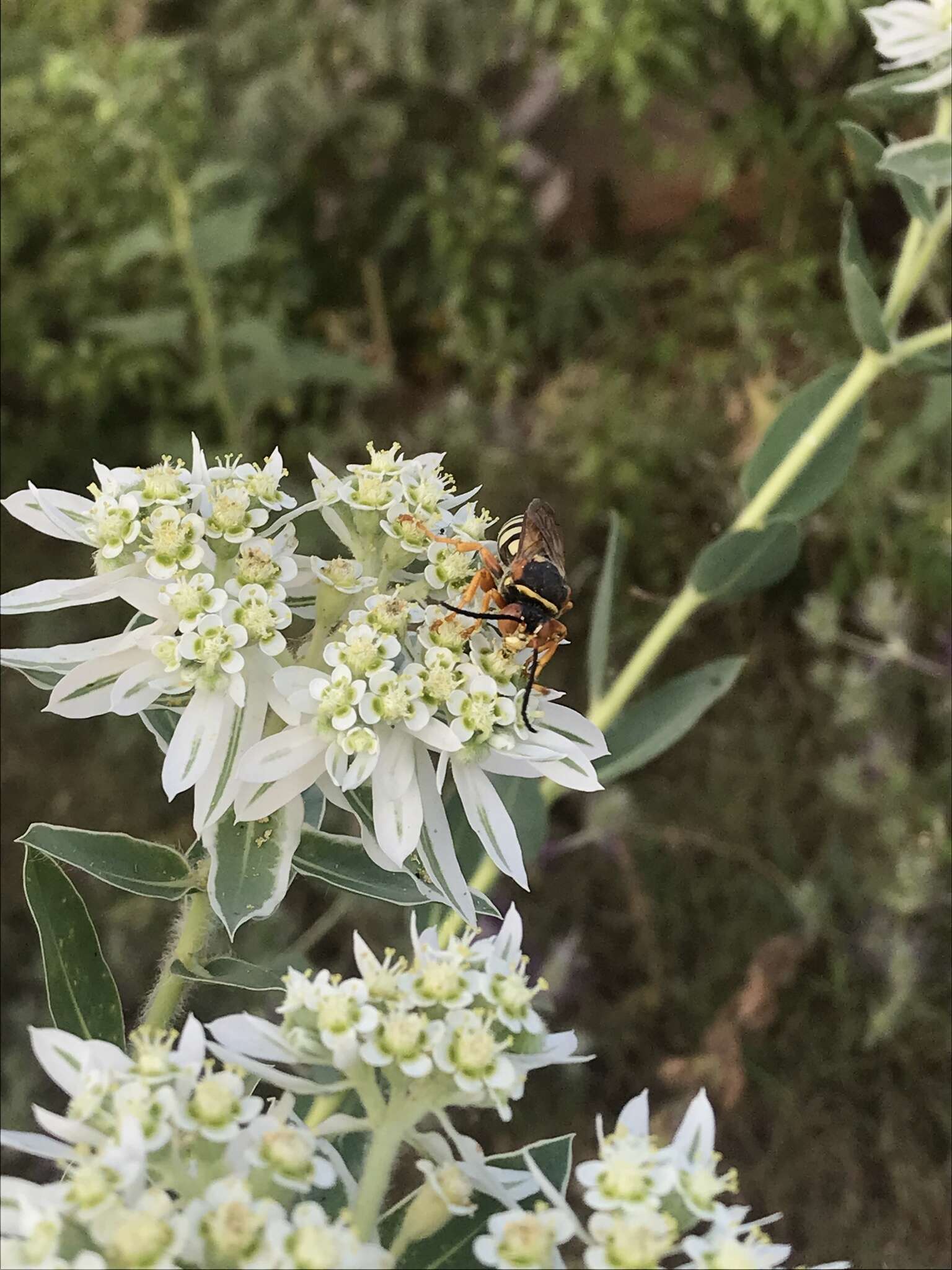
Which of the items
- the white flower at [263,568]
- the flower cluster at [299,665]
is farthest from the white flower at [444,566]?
the white flower at [263,568]

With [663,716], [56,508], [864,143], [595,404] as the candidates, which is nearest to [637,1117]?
[56,508]

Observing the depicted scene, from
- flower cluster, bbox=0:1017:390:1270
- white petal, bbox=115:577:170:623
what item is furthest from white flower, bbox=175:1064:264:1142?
white petal, bbox=115:577:170:623

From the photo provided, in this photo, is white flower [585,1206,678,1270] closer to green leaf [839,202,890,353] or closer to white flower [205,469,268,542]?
white flower [205,469,268,542]

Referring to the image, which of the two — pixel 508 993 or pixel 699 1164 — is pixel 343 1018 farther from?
pixel 699 1164

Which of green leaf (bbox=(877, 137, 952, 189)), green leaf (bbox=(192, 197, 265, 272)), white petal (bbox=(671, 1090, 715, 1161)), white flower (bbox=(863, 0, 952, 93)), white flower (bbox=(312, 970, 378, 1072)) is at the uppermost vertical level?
white flower (bbox=(863, 0, 952, 93))

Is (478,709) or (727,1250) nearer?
(727,1250)

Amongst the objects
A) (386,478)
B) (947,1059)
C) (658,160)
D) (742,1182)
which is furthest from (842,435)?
(658,160)

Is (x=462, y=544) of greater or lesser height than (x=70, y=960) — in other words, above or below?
above
